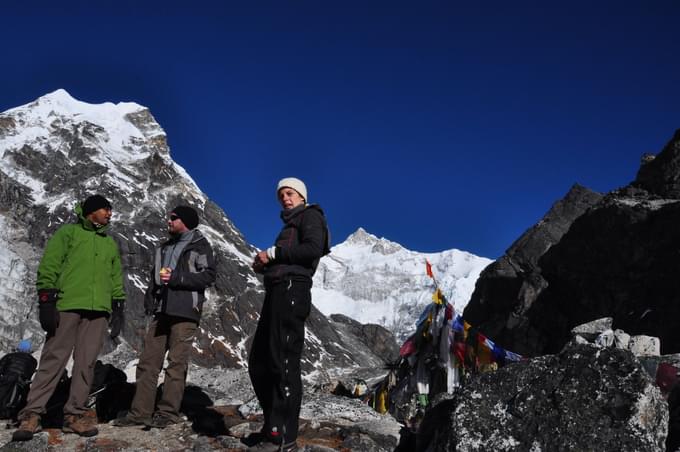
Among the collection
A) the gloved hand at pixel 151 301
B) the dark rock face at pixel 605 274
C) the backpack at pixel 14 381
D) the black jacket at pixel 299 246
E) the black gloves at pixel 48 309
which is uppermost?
the dark rock face at pixel 605 274

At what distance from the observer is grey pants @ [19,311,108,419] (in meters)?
5.64

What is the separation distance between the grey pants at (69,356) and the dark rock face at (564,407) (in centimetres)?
386

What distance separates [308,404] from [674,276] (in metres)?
31.6

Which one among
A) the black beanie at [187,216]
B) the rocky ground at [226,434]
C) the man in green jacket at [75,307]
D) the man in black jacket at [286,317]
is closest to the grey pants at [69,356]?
the man in green jacket at [75,307]

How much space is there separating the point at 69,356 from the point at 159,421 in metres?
1.19

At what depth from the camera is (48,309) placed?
5621 mm

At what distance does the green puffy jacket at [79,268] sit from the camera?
587 cm

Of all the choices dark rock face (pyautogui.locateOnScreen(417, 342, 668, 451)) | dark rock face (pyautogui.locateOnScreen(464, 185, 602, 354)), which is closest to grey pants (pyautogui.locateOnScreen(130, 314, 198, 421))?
dark rock face (pyautogui.locateOnScreen(417, 342, 668, 451))

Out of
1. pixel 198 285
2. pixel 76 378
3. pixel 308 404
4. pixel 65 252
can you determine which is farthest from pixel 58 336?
pixel 308 404

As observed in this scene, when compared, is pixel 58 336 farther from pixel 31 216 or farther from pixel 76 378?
pixel 31 216

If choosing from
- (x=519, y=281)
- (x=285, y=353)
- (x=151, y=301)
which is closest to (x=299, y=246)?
(x=285, y=353)

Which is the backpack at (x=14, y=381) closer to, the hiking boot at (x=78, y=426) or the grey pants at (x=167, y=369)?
the hiking boot at (x=78, y=426)

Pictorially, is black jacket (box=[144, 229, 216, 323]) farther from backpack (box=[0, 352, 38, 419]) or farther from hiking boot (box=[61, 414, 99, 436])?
backpack (box=[0, 352, 38, 419])

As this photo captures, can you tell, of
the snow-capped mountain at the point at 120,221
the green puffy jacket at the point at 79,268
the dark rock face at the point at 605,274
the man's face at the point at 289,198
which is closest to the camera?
the man's face at the point at 289,198
